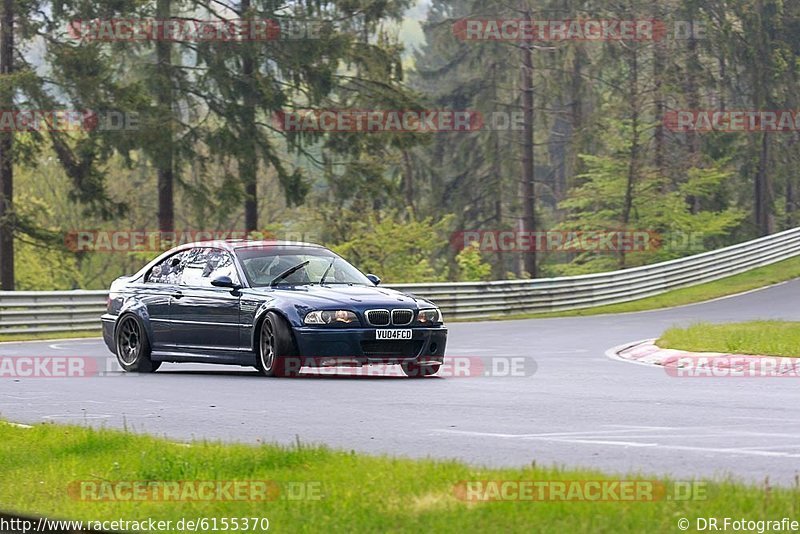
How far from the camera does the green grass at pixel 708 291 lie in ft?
120

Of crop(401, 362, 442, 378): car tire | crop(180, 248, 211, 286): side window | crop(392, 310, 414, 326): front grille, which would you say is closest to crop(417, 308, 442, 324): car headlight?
crop(392, 310, 414, 326): front grille

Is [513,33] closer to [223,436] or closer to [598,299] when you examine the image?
[598,299]

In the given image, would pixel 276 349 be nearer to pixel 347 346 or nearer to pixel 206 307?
pixel 347 346

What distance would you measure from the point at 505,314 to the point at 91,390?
69.9 feet

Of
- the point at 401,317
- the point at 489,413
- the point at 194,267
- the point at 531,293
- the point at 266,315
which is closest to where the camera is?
the point at 489,413

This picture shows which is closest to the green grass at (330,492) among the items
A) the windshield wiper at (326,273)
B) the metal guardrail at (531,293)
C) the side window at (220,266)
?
the windshield wiper at (326,273)

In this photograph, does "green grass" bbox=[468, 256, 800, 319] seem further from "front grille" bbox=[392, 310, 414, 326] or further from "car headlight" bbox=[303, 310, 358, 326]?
"car headlight" bbox=[303, 310, 358, 326]

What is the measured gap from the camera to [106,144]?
1583 inches

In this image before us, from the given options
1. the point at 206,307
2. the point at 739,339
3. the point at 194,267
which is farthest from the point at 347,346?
the point at 739,339

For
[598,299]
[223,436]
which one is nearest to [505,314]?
[598,299]

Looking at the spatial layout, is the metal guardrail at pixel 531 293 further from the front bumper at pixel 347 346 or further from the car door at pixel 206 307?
the front bumper at pixel 347 346

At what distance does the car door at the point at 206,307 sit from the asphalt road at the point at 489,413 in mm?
449

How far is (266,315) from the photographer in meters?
15.9

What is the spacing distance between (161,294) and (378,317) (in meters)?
3.46
